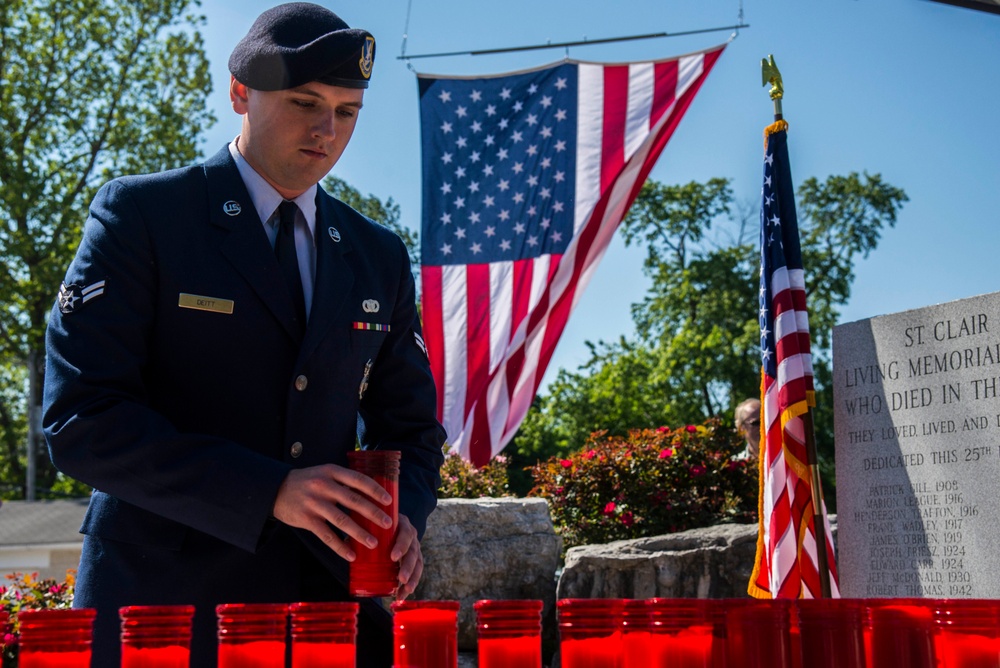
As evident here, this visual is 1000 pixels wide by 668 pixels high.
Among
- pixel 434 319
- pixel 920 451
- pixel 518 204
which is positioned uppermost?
pixel 518 204

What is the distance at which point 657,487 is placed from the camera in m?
9.70

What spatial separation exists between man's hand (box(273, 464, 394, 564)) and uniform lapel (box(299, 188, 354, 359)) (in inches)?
17.5

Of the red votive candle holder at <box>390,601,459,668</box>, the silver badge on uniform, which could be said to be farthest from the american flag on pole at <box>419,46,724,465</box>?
the red votive candle holder at <box>390,601,459,668</box>

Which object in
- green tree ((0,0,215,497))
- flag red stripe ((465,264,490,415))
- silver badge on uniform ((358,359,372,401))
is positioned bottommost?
silver badge on uniform ((358,359,372,401))

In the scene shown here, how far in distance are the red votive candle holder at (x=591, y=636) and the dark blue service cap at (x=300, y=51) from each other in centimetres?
127

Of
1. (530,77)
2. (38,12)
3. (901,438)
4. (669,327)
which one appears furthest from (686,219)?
(901,438)

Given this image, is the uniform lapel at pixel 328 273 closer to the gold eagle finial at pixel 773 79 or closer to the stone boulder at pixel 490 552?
the gold eagle finial at pixel 773 79

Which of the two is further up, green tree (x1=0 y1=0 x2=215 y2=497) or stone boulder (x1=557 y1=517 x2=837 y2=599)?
green tree (x1=0 y1=0 x2=215 y2=497)

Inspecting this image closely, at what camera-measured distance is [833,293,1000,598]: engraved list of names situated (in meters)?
5.89

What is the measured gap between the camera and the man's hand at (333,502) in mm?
1749

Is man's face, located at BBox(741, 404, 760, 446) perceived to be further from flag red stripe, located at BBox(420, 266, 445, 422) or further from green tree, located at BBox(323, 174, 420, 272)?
green tree, located at BBox(323, 174, 420, 272)

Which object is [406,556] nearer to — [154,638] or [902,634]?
[154,638]

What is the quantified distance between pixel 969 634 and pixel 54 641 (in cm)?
113

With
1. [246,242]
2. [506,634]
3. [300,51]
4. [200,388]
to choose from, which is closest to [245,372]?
[200,388]
